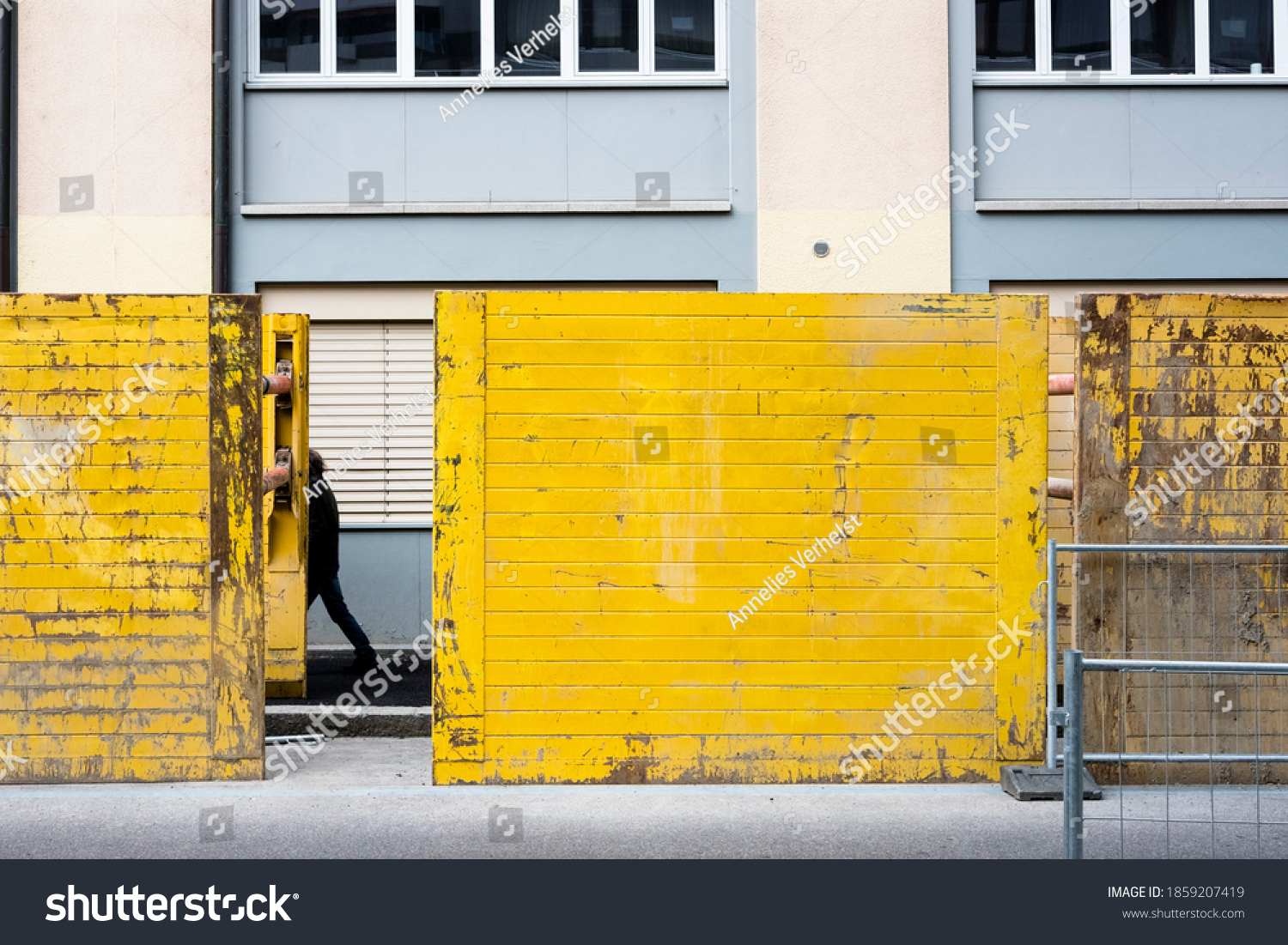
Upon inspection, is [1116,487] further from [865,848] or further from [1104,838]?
[865,848]

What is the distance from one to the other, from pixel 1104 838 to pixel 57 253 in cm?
1047

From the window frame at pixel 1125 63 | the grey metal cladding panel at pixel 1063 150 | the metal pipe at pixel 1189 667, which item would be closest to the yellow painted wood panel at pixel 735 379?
the metal pipe at pixel 1189 667

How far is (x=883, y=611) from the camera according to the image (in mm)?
6012

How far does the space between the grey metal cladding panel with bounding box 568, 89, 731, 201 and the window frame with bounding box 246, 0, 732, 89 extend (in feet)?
0.52

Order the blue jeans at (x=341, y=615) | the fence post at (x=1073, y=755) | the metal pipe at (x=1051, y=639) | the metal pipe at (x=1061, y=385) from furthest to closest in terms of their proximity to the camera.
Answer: the blue jeans at (x=341, y=615), the metal pipe at (x=1061, y=385), the metal pipe at (x=1051, y=639), the fence post at (x=1073, y=755)

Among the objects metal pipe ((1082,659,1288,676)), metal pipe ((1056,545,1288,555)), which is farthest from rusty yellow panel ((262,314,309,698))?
metal pipe ((1082,659,1288,676))

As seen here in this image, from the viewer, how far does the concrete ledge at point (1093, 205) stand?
10539 mm

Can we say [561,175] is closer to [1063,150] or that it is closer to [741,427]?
[1063,150]

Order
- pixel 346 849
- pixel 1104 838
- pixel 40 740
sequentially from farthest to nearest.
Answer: pixel 40 740 → pixel 346 849 → pixel 1104 838

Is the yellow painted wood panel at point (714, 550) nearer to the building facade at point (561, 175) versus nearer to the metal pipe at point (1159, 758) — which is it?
the metal pipe at point (1159, 758)

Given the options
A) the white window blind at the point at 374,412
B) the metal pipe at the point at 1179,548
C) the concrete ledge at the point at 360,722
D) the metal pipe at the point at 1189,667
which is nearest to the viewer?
the metal pipe at the point at 1189,667

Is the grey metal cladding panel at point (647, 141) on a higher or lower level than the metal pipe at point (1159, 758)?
higher

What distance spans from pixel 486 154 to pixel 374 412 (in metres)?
2.84
